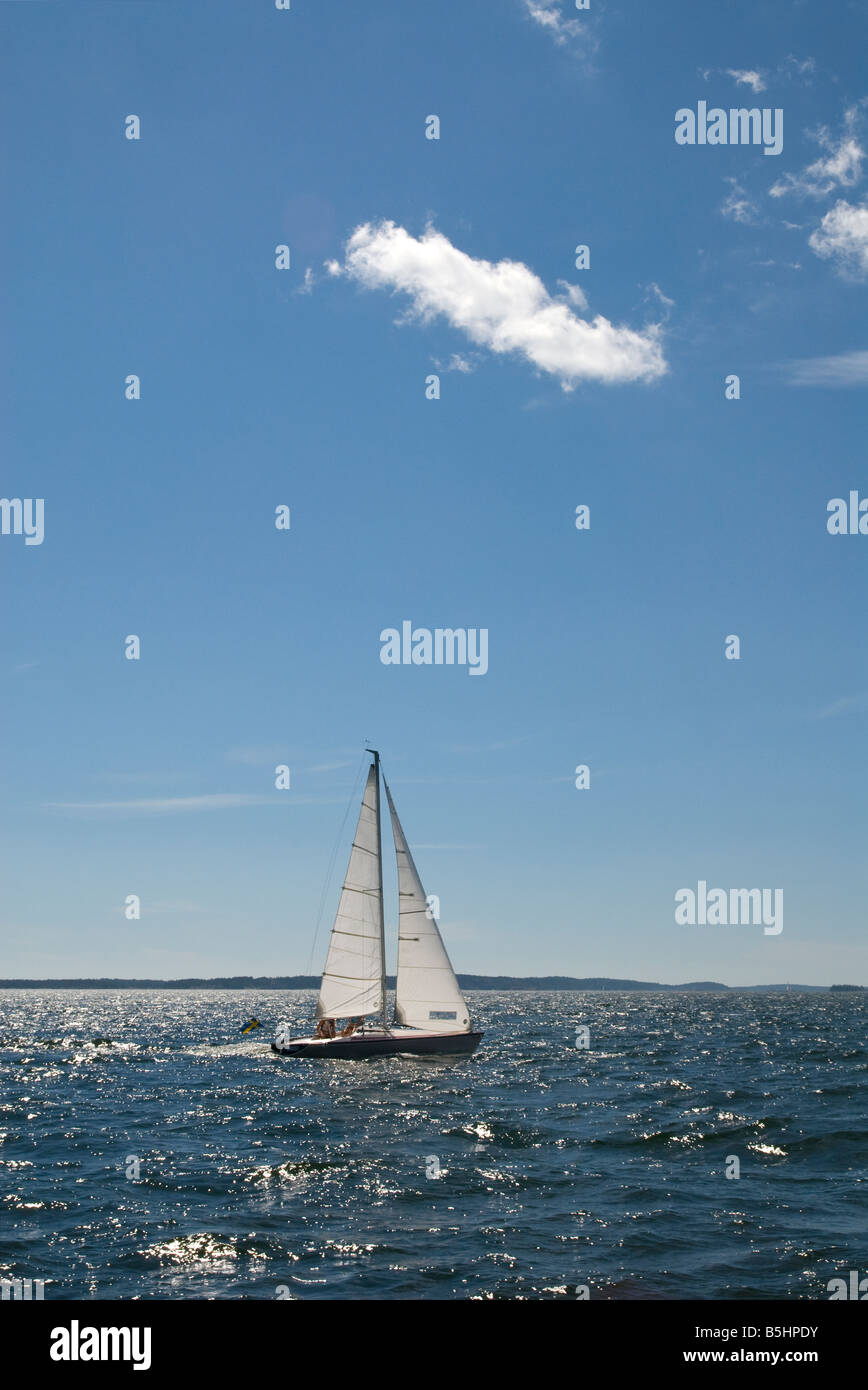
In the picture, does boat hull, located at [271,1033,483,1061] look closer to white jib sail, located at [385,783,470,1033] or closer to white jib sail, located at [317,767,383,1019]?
white jib sail, located at [385,783,470,1033]

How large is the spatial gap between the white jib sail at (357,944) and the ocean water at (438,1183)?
3.29 meters

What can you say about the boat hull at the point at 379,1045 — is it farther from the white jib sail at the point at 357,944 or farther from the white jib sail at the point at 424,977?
the white jib sail at the point at 357,944

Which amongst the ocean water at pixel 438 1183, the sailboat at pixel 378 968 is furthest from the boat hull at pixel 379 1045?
the ocean water at pixel 438 1183

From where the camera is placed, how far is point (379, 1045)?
48.4m

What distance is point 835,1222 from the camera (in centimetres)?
2048

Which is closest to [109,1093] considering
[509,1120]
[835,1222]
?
[509,1120]

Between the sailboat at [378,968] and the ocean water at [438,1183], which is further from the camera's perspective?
the sailboat at [378,968]

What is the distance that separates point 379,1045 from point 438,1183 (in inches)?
985

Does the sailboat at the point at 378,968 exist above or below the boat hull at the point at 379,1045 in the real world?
above

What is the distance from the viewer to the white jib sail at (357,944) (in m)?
51.1

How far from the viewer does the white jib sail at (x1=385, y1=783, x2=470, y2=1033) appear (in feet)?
168

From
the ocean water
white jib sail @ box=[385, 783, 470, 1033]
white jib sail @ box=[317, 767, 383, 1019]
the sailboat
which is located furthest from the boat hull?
white jib sail @ box=[317, 767, 383, 1019]

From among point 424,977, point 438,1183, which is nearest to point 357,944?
point 424,977
